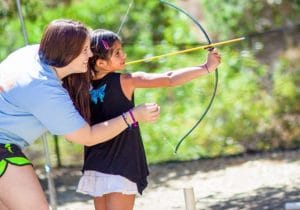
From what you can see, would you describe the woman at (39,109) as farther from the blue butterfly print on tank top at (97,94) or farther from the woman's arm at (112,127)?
the blue butterfly print on tank top at (97,94)

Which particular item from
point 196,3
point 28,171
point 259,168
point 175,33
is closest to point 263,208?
point 259,168

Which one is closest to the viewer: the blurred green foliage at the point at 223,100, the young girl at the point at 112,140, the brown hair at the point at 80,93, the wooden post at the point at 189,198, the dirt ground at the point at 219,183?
the wooden post at the point at 189,198

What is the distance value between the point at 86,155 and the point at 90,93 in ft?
1.15

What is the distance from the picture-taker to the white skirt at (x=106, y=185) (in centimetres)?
421

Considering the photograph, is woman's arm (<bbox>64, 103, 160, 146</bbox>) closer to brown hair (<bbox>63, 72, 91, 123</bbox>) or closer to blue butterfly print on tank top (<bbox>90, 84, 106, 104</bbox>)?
brown hair (<bbox>63, 72, 91, 123</bbox>)

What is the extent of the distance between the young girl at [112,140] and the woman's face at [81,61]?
399 millimetres

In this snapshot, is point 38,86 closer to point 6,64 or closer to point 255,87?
point 6,64

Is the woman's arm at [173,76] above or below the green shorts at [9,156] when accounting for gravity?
above

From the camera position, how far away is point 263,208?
627cm

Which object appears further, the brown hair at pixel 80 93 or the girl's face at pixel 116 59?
the girl's face at pixel 116 59

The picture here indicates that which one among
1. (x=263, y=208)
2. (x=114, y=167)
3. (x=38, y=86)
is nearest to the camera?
(x=38, y=86)

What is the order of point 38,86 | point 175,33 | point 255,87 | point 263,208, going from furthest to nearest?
point 175,33, point 255,87, point 263,208, point 38,86

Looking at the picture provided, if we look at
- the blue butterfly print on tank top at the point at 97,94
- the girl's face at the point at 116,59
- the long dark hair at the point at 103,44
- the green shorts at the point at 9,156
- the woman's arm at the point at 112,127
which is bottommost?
the green shorts at the point at 9,156

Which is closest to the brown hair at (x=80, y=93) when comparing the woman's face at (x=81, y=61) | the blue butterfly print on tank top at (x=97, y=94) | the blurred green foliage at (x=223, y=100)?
the blue butterfly print on tank top at (x=97, y=94)
